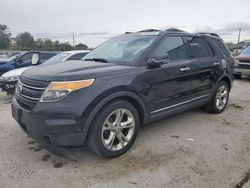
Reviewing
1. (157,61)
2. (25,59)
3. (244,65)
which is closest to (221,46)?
(157,61)

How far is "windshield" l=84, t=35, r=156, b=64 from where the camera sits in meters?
3.88

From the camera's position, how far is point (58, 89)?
9.75ft

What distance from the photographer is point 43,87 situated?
306 cm

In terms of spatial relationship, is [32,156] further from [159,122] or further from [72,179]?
[159,122]

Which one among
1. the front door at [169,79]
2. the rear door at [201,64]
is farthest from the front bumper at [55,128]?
the rear door at [201,64]

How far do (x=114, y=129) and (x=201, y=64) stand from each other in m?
2.32

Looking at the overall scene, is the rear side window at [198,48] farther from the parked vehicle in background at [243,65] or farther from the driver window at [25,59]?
the driver window at [25,59]

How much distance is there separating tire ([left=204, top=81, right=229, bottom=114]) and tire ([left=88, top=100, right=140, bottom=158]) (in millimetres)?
2360

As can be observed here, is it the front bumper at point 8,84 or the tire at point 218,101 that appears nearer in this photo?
the tire at point 218,101

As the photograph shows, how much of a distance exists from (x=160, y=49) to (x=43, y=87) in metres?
1.91

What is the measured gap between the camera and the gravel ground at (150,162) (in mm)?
2912

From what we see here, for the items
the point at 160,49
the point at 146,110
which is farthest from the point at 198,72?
the point at 146,110

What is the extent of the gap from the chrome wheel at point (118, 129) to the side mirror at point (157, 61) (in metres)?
0.79

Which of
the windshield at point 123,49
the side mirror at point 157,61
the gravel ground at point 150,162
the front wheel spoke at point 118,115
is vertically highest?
the windshield at point 123,49
